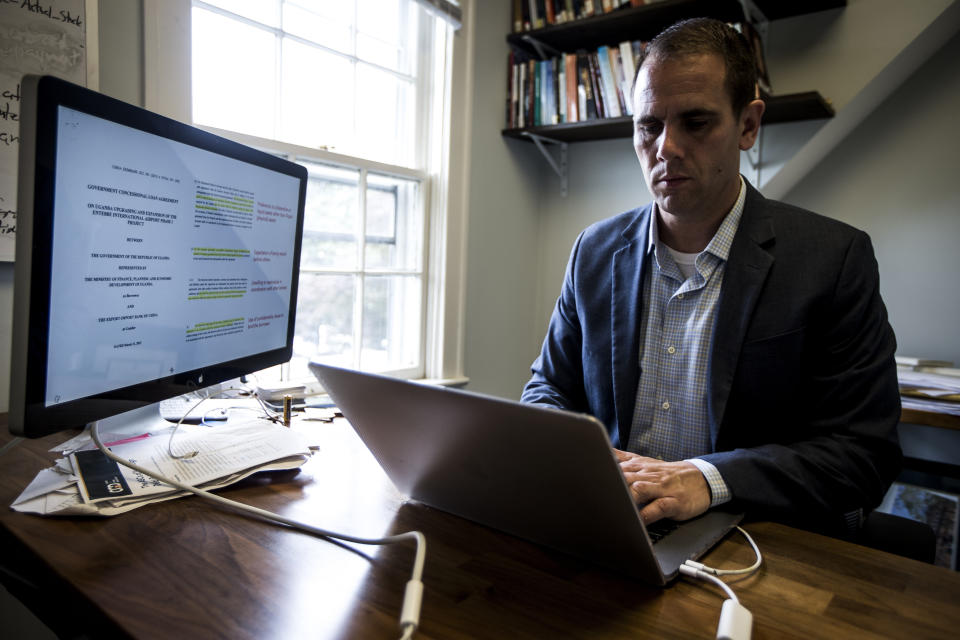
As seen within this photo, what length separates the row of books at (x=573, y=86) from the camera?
87.4 inches

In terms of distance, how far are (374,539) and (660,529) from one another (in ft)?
1.12

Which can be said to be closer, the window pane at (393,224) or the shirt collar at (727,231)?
the shirt collar at (727,231)

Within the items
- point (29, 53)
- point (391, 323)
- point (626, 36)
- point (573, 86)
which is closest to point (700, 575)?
point (29, 53)

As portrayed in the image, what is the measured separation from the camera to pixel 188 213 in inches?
33.2

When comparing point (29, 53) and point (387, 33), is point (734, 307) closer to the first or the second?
point (29, 53)

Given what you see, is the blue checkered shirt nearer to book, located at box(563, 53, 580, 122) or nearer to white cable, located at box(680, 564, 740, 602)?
white cable, located at box(680, 564, 740, 602)

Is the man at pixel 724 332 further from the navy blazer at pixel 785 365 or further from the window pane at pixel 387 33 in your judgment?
the window pane at pixel 387 33

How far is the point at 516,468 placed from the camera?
57cm

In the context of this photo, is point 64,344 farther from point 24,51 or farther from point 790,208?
point 790,208

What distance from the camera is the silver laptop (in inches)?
19.8

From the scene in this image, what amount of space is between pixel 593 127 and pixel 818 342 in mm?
1595

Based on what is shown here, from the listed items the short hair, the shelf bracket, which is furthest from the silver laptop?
the shelf bracket

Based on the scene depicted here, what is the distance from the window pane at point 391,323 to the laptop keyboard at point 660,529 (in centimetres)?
159

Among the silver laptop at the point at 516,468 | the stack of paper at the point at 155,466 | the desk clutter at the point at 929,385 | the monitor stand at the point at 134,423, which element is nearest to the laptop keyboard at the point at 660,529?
the silver laptop at the point at 516,468
